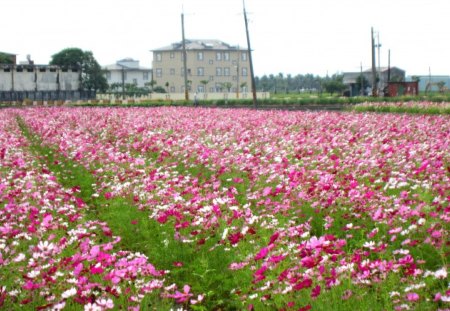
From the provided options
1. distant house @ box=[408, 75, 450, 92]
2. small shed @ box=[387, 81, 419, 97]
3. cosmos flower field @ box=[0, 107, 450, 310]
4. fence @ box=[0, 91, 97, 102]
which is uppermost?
distant house @ box=[408, 75, 450, 92]

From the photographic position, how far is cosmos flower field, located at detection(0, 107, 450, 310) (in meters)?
5.12

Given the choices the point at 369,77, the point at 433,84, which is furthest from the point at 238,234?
the point at 369,77

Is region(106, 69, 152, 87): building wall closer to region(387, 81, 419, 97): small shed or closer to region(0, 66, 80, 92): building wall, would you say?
region(0, 66, 80, 92): building wall

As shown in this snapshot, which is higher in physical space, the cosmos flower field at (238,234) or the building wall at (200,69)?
the building wall at (200,69)

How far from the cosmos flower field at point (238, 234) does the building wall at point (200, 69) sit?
12657cm

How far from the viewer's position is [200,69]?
140125 mm

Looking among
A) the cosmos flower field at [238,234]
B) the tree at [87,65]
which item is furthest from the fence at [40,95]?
the cosmos flower field at [238,234]

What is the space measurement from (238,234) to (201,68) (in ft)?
443

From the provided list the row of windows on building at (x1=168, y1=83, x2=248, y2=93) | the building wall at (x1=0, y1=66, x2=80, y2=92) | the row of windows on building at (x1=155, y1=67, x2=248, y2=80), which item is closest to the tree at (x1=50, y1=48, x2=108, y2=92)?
the building wall at (x1=0, y1=66, x2=80, y2=92)

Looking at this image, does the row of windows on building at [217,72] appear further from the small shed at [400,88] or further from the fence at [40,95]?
A: the small shed at [400,88]

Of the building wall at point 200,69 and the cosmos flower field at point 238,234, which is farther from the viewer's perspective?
the building wall at point 200,69

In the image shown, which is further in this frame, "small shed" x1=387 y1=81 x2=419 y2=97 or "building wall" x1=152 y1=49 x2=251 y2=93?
"building wall" x1=152 y1=49 x2=251 y2=93

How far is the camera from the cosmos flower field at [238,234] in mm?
5121

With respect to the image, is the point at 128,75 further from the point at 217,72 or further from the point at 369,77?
the point at 369,77
